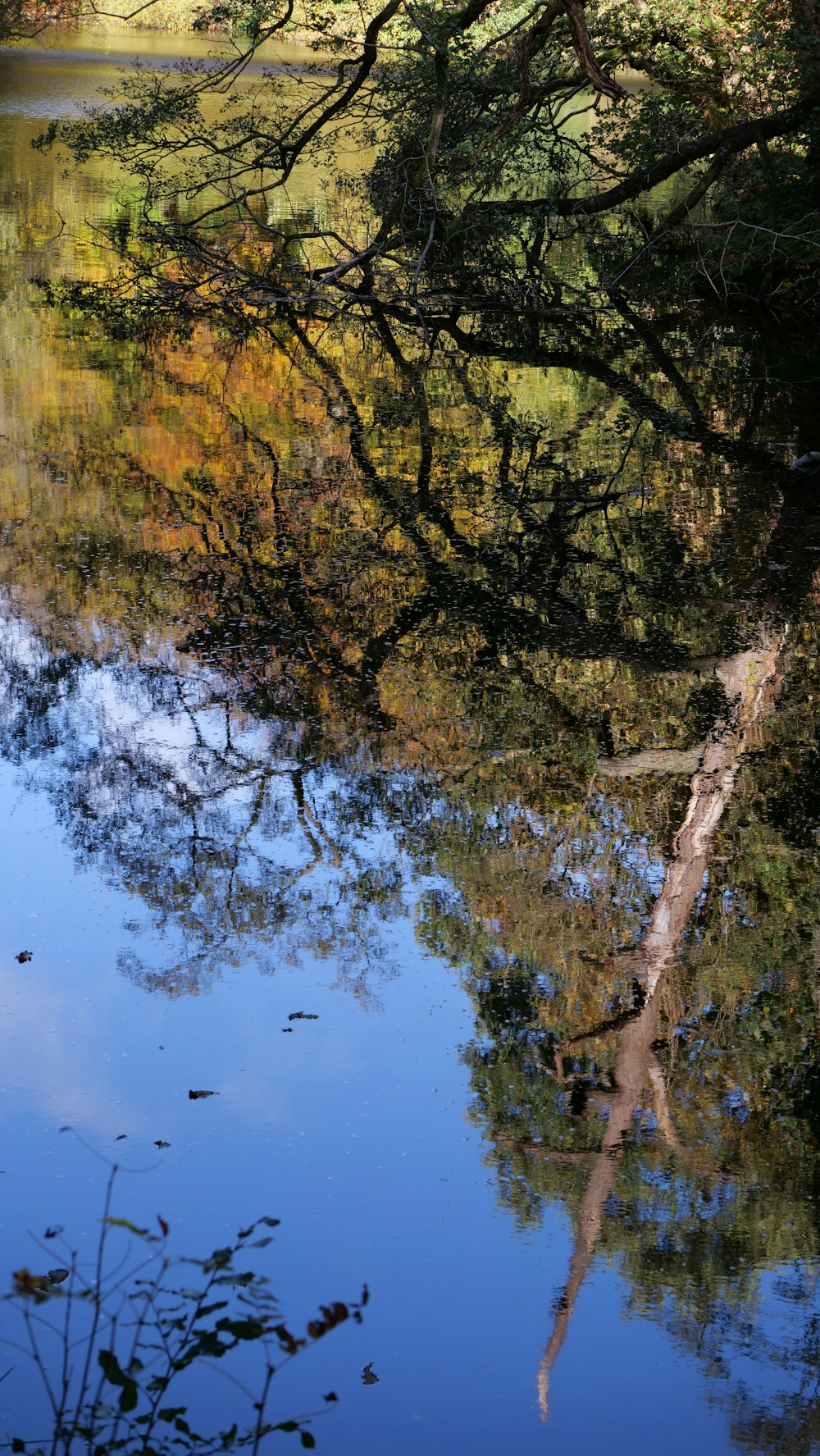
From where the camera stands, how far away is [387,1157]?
116 inches

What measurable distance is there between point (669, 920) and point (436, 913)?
63 centimetres

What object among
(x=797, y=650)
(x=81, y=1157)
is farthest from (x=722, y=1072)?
(x=797, y=650)

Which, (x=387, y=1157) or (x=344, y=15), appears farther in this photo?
(x=344, y=15)

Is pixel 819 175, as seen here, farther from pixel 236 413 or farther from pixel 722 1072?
pixel 722 1072

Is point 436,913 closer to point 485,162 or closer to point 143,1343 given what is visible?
point 143,1343

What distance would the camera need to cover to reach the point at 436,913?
12.7 feet

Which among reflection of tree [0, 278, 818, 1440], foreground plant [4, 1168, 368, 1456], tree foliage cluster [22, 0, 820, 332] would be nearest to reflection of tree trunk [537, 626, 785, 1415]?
reflection of tree [0, 278, 818, 1440]

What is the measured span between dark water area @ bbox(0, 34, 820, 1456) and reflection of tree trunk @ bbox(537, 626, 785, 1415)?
0.04ft

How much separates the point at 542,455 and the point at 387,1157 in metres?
5.71

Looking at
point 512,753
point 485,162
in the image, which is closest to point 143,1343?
point 512,753

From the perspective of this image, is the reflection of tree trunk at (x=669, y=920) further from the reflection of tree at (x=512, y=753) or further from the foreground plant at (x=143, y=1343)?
the foreground plant at (x=143, y=1343)

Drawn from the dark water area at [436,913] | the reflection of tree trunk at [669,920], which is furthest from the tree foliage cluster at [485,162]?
the reflection of tree trunk at [669,920]

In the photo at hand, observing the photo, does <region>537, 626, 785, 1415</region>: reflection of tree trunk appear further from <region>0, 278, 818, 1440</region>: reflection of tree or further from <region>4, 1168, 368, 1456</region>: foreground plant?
<region>4, 1168, 368, 1456</region>: foreground plant

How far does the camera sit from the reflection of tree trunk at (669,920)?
109 inches
